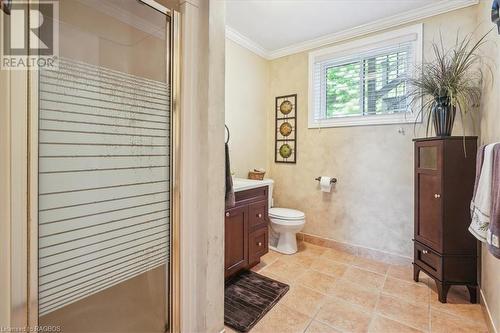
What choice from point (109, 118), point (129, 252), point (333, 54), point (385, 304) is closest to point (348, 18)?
point (333, 54)

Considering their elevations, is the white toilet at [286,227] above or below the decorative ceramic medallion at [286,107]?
below

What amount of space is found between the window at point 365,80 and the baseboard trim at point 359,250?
140 centimetres

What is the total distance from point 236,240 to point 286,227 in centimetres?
72

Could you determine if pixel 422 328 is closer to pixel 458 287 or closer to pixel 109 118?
pixel 458 287

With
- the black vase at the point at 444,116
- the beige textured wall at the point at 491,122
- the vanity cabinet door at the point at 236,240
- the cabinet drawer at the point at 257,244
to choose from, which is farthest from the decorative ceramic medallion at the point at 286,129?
the beige textured wall at the point at 491,122

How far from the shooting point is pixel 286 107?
10.4 ft

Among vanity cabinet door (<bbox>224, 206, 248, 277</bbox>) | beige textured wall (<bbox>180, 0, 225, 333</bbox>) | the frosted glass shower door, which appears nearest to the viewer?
the frosted glass shower door

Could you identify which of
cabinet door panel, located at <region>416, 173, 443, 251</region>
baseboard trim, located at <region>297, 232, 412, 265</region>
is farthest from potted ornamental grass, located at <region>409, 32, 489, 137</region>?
baseboard trim, located at <region>297, 232, 412, 265</region>

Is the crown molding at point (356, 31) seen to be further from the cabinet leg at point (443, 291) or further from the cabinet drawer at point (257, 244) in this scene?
the cabinet leg at point (443, 291)

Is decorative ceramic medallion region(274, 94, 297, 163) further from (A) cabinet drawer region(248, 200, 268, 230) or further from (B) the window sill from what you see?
(A) cabinet drawer region(248, 200, 268, 230)

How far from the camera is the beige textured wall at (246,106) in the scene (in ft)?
8.98

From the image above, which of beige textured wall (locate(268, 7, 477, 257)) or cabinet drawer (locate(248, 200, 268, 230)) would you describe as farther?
beige textured wall (locate(268, 7, 477, 257))

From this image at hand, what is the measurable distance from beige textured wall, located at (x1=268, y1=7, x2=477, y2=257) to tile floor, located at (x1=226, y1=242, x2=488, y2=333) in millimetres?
379

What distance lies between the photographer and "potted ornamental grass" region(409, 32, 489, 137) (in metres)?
1.88
